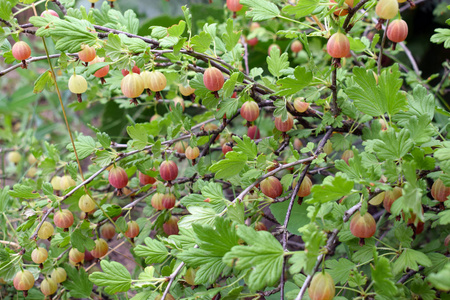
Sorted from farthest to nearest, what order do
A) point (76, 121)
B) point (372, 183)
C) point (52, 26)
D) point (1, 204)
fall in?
point (76, 121) → point (1, 204) → point (52, 26) → point (372, 183)

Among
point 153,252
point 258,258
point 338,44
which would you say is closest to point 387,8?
point 338,44

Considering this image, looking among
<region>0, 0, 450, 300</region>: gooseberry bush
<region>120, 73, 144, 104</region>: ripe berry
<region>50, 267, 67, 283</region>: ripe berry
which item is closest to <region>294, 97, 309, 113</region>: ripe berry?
<region>0, 0, 450, 300</region>: gooseberry bush

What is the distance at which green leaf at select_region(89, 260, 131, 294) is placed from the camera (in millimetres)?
667

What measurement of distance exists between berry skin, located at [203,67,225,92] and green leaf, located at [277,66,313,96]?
132mm

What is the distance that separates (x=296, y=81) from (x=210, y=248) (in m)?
0.34

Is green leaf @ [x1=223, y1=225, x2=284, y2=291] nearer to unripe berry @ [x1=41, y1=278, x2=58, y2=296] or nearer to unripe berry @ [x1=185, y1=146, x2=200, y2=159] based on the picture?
unripe berry @ [x1=185, y1=146, x2=200, y2=159]

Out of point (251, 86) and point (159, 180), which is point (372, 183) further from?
point (159, 180)

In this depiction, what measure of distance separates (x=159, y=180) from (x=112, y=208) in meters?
0.18

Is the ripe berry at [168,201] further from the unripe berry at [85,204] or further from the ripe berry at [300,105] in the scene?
the ripe berry at [300,105]

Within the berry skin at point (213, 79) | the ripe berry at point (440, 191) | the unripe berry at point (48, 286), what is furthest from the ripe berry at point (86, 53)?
the ripe berry at point (440, 191)

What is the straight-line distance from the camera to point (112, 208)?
0.87 metres

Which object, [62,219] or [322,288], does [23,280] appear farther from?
[322,288]

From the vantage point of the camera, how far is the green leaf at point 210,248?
59 cm

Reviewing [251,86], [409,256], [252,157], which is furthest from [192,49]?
[409,256]
